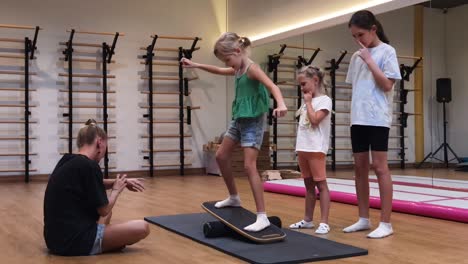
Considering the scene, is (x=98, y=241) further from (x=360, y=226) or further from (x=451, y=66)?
(x=451, y=66)

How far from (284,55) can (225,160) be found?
4.75 m

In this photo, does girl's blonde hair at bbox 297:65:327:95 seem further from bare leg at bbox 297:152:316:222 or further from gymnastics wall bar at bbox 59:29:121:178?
gymnastics wall bar at bbox 59:29:121:178

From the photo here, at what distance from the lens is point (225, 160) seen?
3.24 m

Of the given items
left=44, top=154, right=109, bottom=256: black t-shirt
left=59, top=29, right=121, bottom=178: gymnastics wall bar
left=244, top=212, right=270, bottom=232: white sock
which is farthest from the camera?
left=59, top=29, right=121, bottom=178: gymnastics wall bar

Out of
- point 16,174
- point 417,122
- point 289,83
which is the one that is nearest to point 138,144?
point 16,174

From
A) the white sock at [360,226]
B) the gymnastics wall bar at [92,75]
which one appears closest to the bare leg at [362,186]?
the white sock at [360,226]

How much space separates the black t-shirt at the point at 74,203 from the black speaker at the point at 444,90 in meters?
4.34

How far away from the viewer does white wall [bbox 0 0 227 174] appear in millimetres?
7559

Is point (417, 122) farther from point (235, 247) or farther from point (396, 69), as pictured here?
point (235, 247)

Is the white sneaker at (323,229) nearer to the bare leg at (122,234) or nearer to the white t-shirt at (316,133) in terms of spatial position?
the white t-shirt at (316,133)

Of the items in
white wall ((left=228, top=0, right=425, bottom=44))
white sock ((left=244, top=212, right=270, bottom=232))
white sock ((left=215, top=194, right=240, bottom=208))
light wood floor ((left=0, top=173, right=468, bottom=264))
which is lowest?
light wood floor ((left=0, top=173, right=468, bottom=264))

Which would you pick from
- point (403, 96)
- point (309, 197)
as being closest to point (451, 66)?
point (403, 96)

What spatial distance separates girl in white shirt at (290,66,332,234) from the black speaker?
282 centimetres

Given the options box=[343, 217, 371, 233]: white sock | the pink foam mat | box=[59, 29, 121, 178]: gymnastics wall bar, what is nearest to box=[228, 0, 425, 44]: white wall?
box=[59, 29, 121, 178]: gymnastics wall bar
